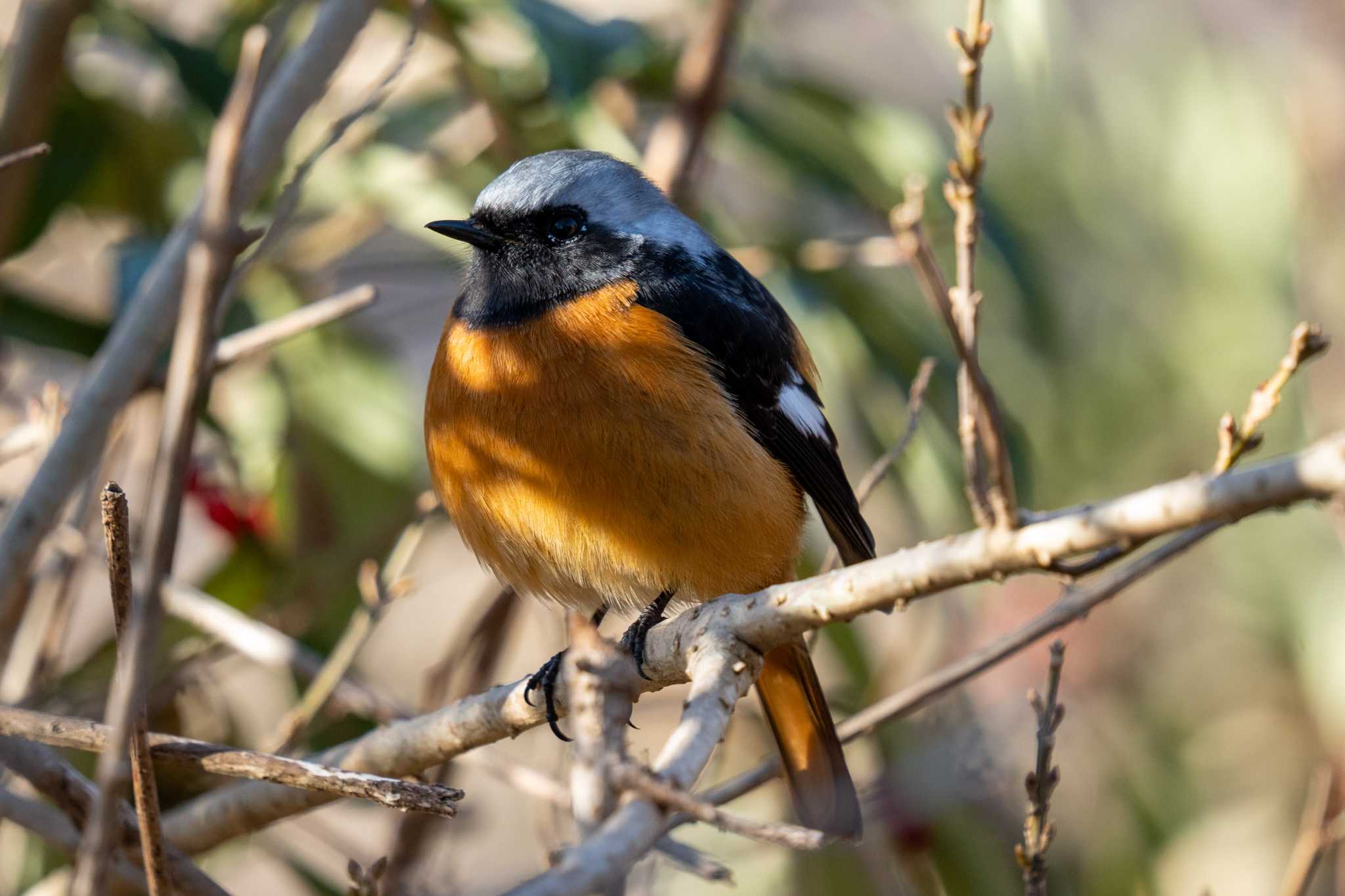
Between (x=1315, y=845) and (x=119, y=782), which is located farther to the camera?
(x=1315, y=845)

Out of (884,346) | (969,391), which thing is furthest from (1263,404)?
(884,346)

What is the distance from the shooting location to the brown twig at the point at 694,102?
4289mm

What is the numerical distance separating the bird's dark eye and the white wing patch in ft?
2.09

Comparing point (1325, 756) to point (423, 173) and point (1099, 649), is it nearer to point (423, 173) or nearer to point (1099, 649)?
point (1099, 649)

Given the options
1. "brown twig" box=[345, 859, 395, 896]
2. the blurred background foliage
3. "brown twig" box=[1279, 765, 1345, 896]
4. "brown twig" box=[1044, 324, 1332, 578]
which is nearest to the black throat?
the blurred background foliage

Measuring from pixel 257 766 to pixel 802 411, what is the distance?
1.70 metres

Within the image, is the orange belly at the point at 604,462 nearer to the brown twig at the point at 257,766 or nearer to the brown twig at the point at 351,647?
the brown twig at the point at 351,647

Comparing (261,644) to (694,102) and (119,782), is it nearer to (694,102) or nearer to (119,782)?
(119,782)

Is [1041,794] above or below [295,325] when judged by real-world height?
below

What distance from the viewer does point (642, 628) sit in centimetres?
295

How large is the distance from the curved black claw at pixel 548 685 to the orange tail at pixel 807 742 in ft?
2.09

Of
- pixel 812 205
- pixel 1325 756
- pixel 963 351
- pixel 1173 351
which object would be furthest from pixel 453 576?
pixel 963 351

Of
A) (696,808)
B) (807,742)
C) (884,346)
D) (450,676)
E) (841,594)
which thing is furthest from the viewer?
(884,346)

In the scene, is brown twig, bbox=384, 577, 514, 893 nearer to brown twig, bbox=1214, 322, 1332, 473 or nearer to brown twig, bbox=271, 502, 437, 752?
brown twig, bbox=271, 502, 437, 752
